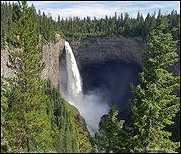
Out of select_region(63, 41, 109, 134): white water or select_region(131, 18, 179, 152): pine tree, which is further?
select_region(63, 41, 109, 134): white water

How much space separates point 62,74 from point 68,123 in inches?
2132

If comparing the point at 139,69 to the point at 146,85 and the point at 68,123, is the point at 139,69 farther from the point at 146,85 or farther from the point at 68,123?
the point at 146,85

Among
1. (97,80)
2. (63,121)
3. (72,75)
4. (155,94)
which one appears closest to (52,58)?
(72,75)

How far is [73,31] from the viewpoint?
14938cm

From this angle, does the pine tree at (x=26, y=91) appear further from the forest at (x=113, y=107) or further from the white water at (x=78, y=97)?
the white water at (x=78, y=97)

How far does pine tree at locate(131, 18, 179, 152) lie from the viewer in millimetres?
32031

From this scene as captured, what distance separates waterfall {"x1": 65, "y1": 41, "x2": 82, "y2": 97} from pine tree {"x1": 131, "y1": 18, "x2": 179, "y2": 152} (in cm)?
9878

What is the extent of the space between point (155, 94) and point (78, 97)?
104 meters

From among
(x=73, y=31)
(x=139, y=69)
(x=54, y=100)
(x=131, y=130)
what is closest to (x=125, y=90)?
(x=139, y=69)

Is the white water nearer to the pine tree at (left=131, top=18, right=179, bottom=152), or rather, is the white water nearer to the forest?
the forest

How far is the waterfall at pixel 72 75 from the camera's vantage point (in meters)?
133

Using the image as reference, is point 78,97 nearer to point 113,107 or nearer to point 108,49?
point 108,49

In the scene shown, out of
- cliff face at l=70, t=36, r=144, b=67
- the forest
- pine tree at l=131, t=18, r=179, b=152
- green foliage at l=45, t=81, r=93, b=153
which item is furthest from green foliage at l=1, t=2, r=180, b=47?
pine tree at l=131, t=18, r=179, b=152

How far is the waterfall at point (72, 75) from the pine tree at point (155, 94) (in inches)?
3889
